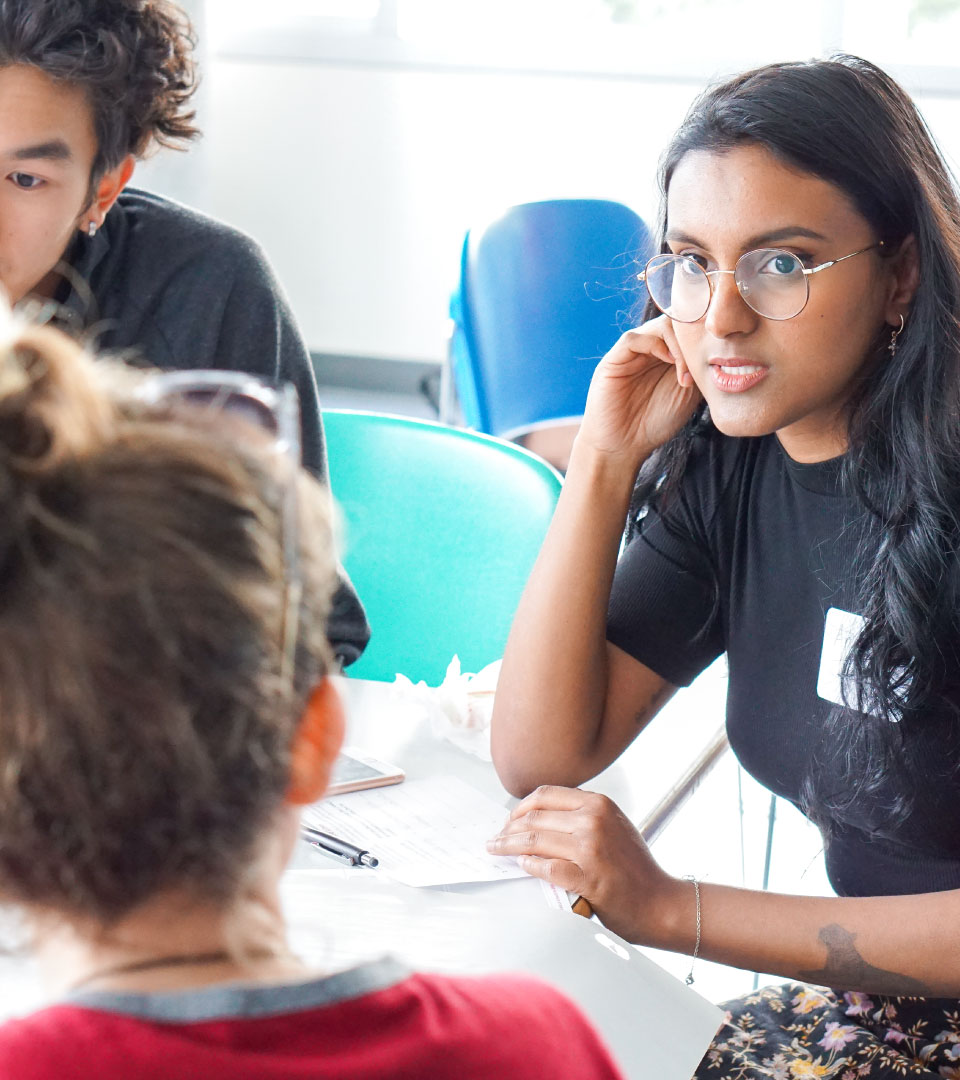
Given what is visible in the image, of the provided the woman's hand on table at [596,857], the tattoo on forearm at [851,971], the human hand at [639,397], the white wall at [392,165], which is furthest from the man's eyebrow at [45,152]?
the white wall at [392,165]

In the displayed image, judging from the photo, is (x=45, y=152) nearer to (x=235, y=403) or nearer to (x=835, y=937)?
(x=235, y=403)

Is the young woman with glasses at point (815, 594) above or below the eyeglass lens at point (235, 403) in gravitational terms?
below

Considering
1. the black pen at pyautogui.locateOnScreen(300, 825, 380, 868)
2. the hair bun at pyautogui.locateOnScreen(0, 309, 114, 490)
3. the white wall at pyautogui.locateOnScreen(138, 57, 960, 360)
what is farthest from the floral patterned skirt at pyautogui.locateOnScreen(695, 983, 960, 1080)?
the white wall at pyautogui.locateOnScreen(138, 57, 960, 360)

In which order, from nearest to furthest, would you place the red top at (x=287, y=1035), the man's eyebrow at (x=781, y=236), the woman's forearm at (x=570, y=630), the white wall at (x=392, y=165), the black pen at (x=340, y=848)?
1. the red top at (x=287, y=1035)
2. the black pen at (x=340, y=848)
3. the man's eyebrow at (x=781, y=236)
4. the woman's forearm at (x=570, y=630)
5. the white wall at (x=392, y=165)

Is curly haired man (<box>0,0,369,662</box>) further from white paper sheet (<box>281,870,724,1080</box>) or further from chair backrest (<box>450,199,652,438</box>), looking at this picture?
chair backrest (<box>450,199,652,438</box>)

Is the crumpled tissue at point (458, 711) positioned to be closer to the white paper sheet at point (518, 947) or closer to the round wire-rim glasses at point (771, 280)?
the white paper sheet at point (518, 947)

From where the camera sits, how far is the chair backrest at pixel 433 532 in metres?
1.66

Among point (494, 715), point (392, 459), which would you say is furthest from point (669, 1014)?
point (392, 459)

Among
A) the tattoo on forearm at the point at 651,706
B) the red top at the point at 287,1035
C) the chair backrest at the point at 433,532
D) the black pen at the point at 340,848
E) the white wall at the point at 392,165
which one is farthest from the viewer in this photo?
the white wall at the point at 392,165

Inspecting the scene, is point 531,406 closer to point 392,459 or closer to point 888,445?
Result: point 392,459

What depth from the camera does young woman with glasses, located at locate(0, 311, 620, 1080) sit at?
1.64ft

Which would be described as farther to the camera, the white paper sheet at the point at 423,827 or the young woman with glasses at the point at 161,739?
the white paper sheet at the point at 423,827

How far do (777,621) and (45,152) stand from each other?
3.12 feet

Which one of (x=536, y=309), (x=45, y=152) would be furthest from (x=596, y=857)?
(x=536, y=309)
